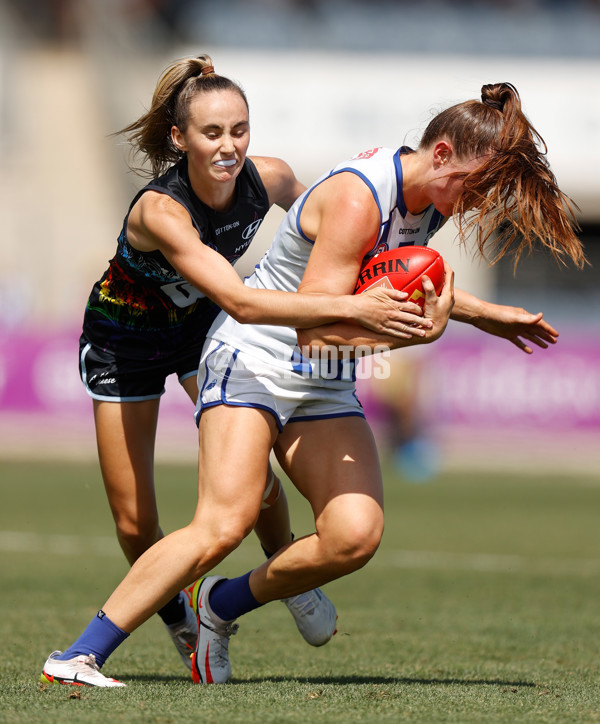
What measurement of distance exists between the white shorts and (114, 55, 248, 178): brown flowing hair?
33.4 inches

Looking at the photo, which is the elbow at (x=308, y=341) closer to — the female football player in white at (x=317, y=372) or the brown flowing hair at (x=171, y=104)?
the female football player in white at (x=317, y=372)

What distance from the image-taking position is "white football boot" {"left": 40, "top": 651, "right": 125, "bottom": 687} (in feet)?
13.4

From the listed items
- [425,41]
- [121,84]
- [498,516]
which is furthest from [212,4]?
[498,516]

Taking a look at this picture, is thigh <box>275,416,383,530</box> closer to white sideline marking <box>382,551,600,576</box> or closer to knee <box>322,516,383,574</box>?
knee <box>322,516,383,574</box>

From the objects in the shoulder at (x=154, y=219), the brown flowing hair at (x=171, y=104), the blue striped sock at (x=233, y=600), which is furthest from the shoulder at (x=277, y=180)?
the blue striped sock at (x=233, y=600)

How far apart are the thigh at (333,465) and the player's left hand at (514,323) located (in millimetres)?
676

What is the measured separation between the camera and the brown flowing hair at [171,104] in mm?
4273

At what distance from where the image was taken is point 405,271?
3.95m

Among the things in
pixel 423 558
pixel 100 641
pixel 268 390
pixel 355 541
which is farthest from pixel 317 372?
pixel 423 558

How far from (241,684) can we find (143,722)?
933 mm

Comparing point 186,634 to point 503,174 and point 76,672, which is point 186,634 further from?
point 503,174

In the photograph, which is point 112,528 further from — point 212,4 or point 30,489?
point 212,4

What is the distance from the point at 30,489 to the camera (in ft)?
42.5

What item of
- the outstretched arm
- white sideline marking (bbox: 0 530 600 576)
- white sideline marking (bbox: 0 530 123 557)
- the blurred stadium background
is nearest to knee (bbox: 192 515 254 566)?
the outstretched arm
